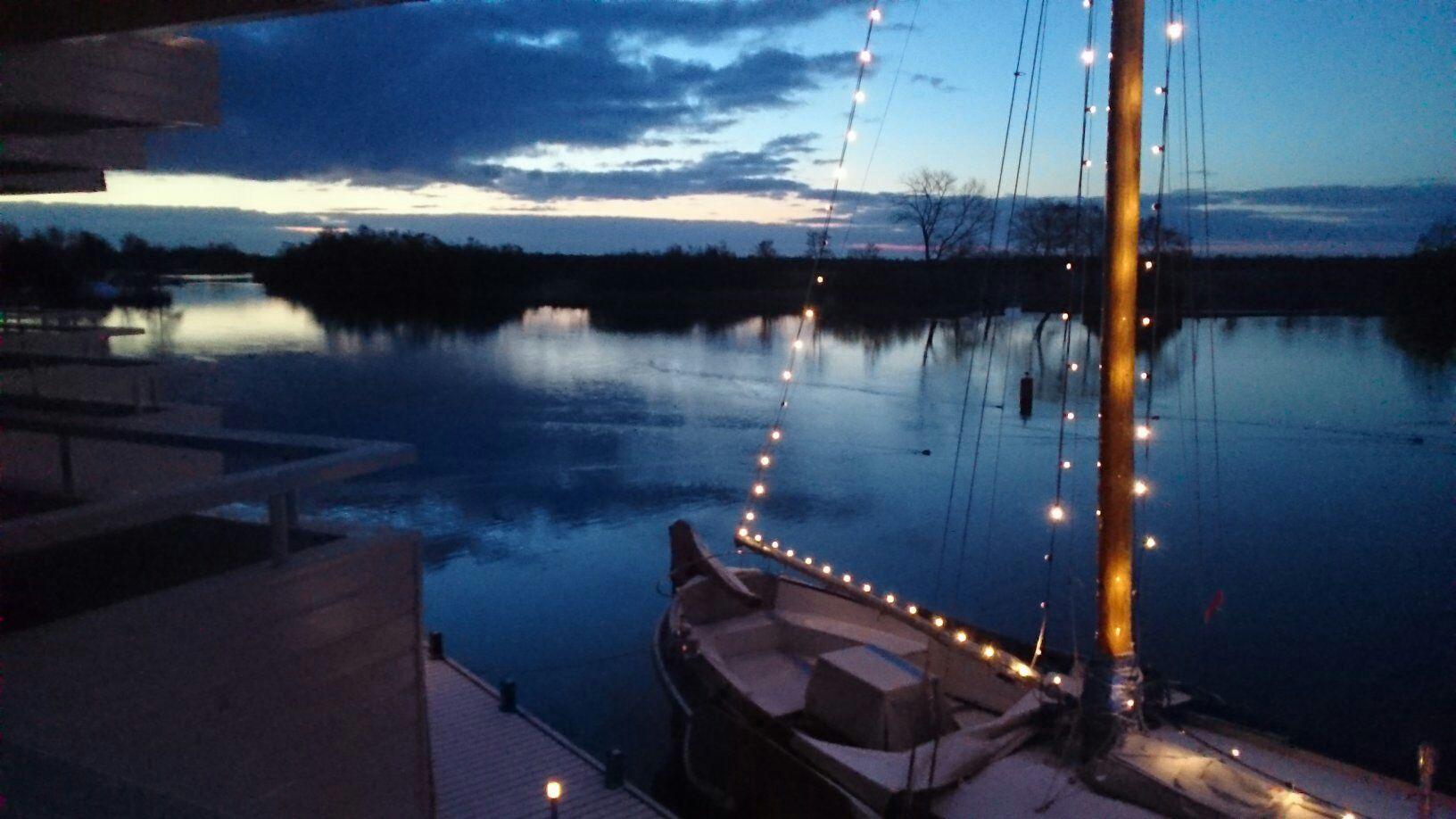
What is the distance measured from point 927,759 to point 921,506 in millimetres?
12302

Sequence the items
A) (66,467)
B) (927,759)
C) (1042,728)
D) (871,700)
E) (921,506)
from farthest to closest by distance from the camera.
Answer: (921,506)
(871,700)
(1042,728)
(927,759)
(66,467)

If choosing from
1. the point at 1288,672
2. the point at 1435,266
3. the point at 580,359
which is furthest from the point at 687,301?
the point at 1288,672

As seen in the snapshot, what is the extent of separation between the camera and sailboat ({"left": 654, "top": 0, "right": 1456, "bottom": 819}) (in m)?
5.02

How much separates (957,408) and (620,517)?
537 inches

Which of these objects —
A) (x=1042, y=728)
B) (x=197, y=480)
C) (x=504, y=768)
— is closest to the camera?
(x=197, y=480)

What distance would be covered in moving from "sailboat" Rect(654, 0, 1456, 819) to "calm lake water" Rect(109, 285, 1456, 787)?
63.7 inches

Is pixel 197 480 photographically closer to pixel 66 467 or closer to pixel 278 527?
pixel 278 527

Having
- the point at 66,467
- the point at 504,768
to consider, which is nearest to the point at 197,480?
the point at 66,467

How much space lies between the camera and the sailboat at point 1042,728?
5023mm

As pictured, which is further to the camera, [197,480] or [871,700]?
[871,700]

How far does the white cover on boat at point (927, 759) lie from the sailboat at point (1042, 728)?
0.04ft

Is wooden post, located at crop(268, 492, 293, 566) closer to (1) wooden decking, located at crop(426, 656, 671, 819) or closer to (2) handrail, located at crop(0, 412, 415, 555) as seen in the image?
(2) handrail, located at crop(0, 412, 415, 555)

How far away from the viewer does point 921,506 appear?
58.1ft

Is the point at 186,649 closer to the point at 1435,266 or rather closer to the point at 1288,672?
the point at 1288,672
